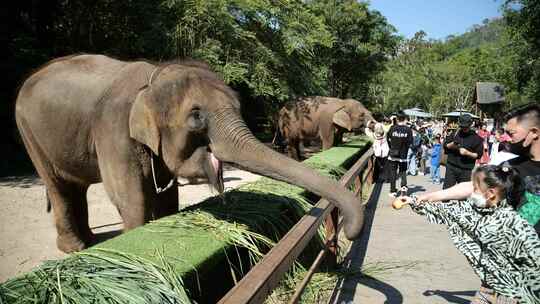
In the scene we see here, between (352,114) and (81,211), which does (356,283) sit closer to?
(81,211)

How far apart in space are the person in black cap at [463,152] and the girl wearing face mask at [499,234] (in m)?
3.73

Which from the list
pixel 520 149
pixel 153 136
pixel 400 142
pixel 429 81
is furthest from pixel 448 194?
pixel 429 81

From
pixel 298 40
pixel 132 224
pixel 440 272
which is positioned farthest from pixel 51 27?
pixel 440 272

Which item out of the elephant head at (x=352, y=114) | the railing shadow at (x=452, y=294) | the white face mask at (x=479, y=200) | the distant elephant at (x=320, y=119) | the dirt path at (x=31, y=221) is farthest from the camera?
the distant elephant at (x=320, y=119)

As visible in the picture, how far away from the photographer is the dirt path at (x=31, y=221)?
16.8 ft

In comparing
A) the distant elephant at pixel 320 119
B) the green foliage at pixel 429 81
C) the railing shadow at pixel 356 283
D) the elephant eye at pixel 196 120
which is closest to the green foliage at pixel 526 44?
the distant elephant at pixel 320 119

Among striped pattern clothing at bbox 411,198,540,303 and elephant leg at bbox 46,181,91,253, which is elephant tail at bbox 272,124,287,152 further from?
striped pattern clothing at bbox 411,198,540,303

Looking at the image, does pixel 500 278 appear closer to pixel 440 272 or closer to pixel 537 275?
pixel 537 275

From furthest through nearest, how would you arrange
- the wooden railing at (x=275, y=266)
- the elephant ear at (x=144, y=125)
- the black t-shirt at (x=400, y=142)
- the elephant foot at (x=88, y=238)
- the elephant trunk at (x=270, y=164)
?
the black t-shirt at (x=400, y=142)
the elephant foot at (x=88, y=238)
the elephant ear at (x=144, y=125)
the elephant trunk at (x=270, y=164)
the wooden railing at (x=275, y=266)

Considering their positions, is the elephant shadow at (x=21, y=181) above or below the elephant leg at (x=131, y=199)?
below

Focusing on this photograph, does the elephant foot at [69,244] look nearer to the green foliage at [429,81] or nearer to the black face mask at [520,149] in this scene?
the black face mask at [520,149]

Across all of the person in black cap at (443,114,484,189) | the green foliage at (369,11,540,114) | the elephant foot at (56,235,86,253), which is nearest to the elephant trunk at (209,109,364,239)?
the elephant foot at (56,235,86,253)

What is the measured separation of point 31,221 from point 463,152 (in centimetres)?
698

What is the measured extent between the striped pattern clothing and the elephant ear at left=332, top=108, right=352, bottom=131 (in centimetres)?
1042
